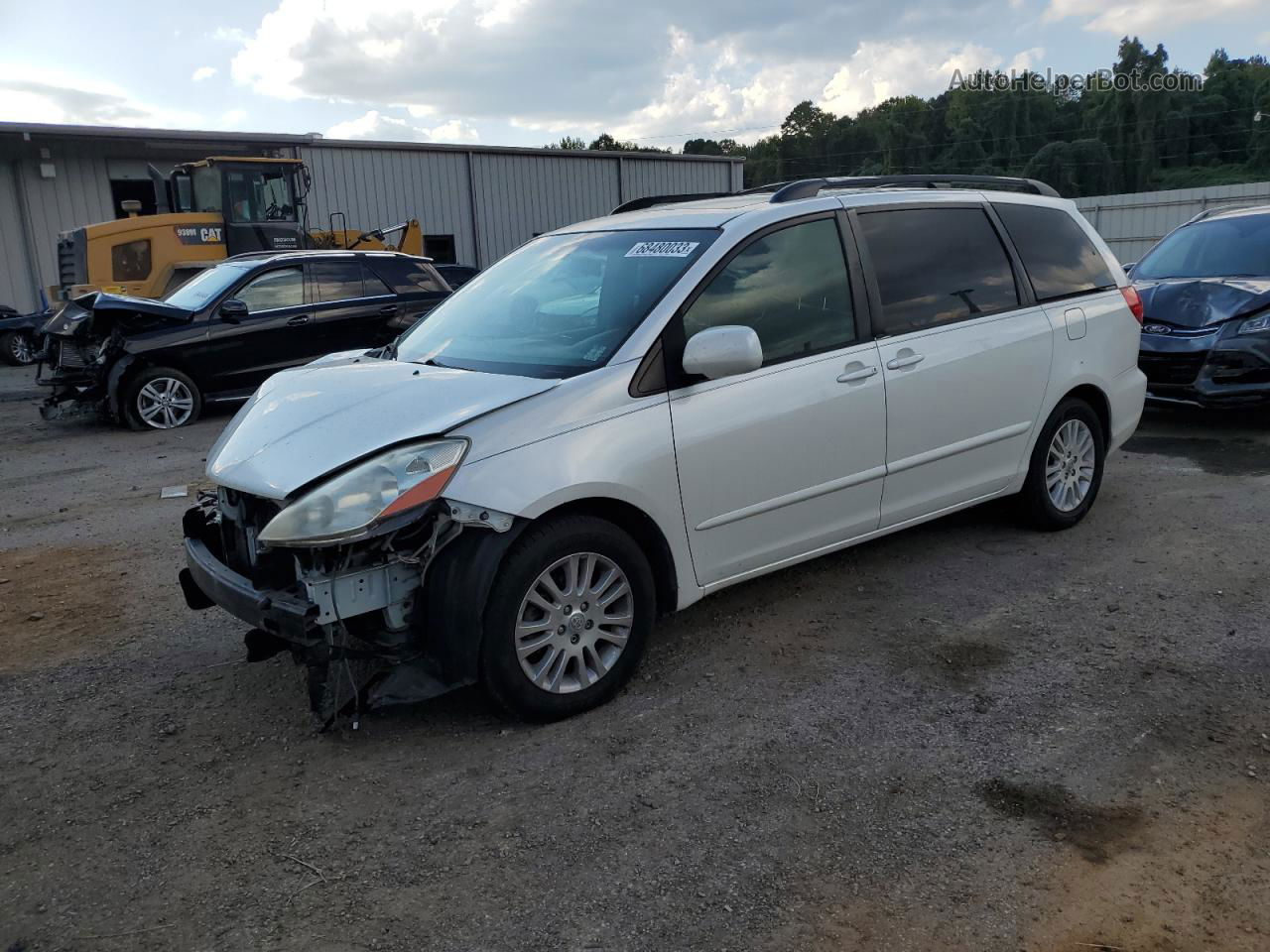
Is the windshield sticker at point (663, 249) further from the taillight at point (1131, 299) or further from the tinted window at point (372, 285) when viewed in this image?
the tinted window at point (372, 285)

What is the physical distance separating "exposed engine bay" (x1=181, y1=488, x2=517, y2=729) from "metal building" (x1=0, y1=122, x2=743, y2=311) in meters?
20.6

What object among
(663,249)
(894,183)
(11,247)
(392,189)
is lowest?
(663,249)

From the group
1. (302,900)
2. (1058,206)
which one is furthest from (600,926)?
(1058,206)

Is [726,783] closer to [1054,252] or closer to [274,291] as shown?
[1054,252]

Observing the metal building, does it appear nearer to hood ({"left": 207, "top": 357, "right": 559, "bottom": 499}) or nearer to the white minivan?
the white minivan

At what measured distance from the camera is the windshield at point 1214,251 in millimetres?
8281

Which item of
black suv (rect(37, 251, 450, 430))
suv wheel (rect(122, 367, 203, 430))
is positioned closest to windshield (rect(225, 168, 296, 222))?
black suv (rect(37, 251, 450, 430))

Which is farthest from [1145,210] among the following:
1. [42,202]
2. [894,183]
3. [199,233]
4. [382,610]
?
[42,202]

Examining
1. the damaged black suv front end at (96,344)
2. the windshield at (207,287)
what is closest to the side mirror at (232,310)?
the windshield at (207,287)

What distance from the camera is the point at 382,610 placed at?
3301mm

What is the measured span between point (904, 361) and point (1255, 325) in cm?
483

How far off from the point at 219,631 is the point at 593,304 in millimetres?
2285

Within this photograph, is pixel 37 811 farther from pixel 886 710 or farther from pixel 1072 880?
pixel 1072 880

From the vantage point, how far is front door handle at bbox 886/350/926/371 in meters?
4.37
